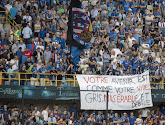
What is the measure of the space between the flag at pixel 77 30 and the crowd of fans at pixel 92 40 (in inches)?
18.5

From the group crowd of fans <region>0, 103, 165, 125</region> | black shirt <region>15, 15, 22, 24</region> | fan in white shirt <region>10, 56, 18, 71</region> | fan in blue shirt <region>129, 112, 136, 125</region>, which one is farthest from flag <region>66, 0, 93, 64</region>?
fan in blue shirt <region>129, 112, 136, 125</region>

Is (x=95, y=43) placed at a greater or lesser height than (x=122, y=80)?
greater

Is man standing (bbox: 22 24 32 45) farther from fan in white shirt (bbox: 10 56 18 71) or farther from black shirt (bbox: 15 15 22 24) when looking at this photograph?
fan in white shirt (bbox: 10 56 18 71)

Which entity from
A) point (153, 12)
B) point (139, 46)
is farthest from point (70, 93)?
point (153, 12)

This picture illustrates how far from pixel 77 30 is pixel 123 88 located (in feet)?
14.2

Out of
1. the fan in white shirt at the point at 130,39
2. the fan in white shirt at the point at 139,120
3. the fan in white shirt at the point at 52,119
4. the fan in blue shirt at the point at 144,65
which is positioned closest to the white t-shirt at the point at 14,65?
the fan in white shirt at the point at 52,119

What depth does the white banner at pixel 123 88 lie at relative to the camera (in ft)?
97.6

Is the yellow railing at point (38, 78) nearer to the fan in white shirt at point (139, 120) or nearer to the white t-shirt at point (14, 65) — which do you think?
the white t-shirt at point (14, 65)

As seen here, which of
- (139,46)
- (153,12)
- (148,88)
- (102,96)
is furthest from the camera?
(153,12)

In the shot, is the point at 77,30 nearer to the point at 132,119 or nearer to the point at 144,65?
the point at 144,65

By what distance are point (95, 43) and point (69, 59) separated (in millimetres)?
2498

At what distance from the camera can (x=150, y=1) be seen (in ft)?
123

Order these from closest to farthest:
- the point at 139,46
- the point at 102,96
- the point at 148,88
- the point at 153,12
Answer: the point at 102,96 → the point at 148,88 → the point at 139,46 → the point at 153,12

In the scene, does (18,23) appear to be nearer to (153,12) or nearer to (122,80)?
(122,80)
